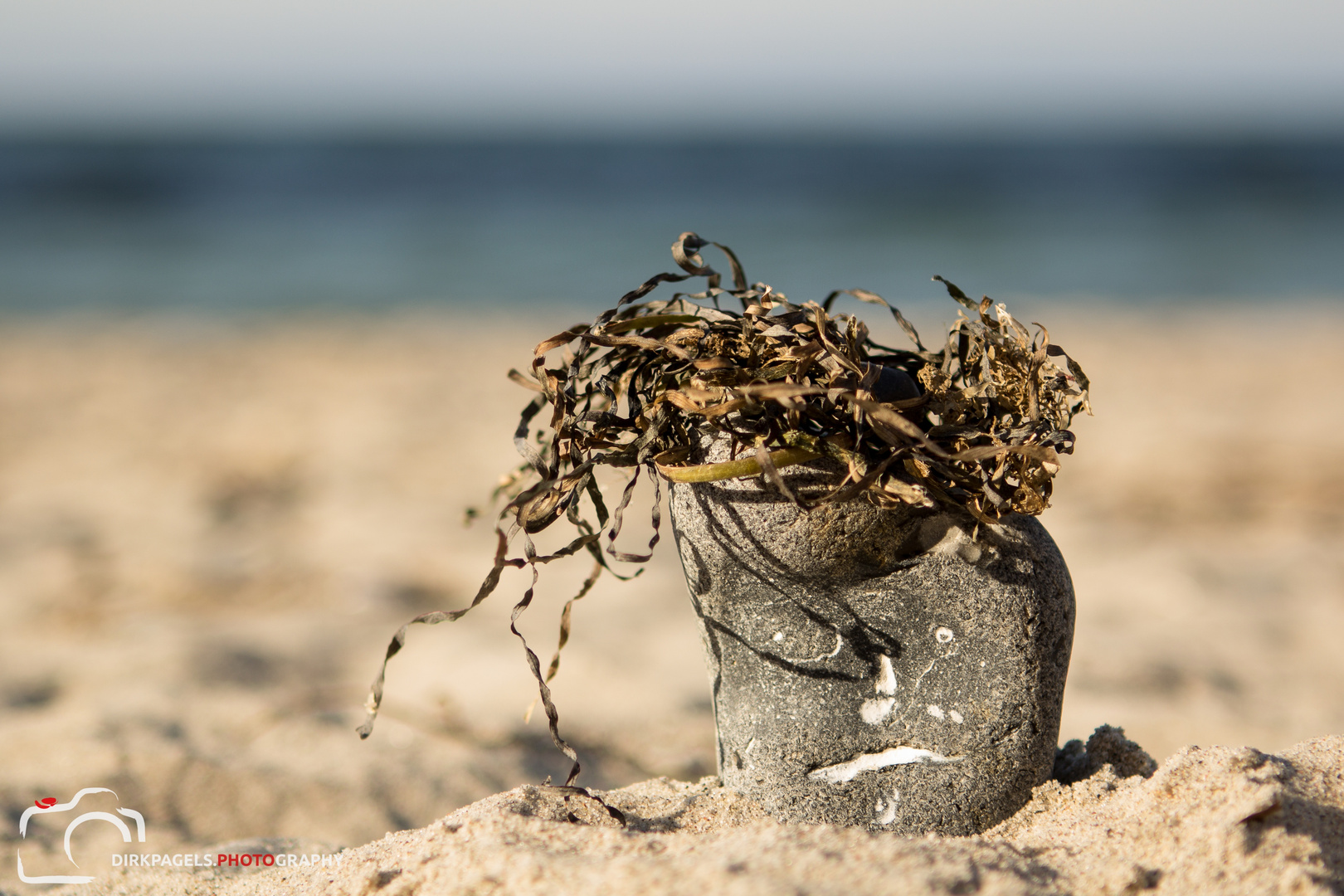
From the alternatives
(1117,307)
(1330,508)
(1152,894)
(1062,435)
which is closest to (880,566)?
(1062,435)

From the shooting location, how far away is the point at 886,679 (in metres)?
1.55

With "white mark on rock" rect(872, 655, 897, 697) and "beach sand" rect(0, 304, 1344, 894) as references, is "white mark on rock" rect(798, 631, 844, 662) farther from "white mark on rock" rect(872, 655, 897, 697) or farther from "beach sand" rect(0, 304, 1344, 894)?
"beach sand" rect(0, 304, 1344, 894)

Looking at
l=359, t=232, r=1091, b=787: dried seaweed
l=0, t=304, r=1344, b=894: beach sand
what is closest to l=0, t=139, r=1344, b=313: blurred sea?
l=0, t=304, r=1344, b=894: beach sand

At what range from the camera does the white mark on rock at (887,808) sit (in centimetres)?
155

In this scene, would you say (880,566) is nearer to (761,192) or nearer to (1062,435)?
(1062,435)

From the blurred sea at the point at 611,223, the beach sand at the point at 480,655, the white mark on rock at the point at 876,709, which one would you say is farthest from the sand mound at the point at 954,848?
the blurred sea at the point at 611,223

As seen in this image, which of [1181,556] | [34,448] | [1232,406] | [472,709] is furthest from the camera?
[1232,406]

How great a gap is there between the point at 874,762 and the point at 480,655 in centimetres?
187

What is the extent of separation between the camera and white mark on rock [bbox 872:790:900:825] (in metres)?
1.55

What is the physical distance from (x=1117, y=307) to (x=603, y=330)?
9540mm

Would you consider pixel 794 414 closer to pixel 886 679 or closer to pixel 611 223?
pixel 886 679

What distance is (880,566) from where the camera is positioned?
153cm

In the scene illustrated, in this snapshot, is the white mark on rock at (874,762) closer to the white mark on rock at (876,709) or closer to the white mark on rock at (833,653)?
the white mark on rock at (876,709)

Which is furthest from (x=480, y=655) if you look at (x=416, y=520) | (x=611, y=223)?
(x=611, y=223)
